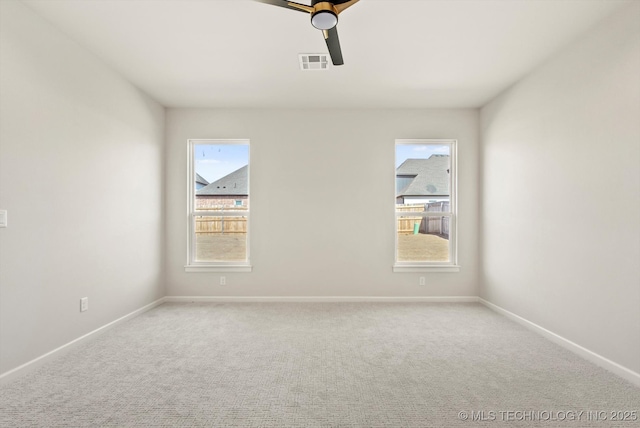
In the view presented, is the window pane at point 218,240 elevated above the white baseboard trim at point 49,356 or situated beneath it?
elevated above

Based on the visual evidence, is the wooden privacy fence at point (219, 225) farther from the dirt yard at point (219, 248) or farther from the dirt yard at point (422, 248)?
the dirt yard at point (422, 248)

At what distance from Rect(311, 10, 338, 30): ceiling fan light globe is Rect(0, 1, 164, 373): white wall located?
224 cm

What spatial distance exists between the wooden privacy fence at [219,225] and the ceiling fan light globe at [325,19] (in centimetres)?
315

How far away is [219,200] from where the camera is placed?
452cm

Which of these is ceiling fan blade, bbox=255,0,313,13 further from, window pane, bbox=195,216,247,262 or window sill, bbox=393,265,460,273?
window sill, bbox=393,265,460,273

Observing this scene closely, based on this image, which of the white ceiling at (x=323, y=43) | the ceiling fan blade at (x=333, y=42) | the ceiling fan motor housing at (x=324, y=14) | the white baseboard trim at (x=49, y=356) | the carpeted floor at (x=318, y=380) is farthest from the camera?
the white ceiling at (x=323, y=43)

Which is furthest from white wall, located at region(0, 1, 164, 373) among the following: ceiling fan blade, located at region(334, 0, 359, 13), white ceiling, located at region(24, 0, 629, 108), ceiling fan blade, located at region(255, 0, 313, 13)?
ceiling fan blade, located at region(334, 0, 359, 13)

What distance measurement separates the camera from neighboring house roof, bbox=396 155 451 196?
14.9 ft

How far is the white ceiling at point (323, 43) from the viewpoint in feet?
7.70

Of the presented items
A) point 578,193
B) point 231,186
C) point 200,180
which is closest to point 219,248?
point 231,186

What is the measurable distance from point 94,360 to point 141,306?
133 cm

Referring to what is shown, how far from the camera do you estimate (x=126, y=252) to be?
11.6 ft

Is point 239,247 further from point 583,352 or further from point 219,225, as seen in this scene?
point 583,352

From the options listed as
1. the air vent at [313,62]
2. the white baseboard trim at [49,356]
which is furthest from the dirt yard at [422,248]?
the white baseboard trim at [49,356]
